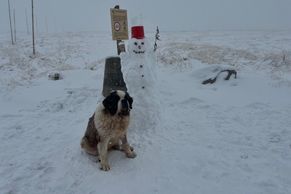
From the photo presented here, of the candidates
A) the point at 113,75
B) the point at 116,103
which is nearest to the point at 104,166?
the point at 116,103

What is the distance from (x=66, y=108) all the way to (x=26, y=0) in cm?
15055

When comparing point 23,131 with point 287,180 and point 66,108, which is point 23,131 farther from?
point 287,180

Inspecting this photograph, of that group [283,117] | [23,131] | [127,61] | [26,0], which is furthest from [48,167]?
[26,0]

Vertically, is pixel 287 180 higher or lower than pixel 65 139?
lower

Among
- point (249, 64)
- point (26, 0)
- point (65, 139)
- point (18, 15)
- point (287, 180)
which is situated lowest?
point (287, 180)

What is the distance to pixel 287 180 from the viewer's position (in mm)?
4445

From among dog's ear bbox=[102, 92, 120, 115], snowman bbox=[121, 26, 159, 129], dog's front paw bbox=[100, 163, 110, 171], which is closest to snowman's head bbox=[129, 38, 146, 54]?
snowman bbox=[121, 26, 159, 129]

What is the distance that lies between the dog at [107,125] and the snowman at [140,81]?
1306 millimetres

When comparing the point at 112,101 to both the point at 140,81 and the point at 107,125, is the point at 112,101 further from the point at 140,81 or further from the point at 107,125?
the point at 140,81

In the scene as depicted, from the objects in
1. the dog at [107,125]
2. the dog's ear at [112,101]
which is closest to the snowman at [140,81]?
the dog at [107,125]

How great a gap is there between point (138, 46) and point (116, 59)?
115cm

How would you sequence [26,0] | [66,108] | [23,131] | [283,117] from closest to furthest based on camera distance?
[23,131]
[283,117]
[66,108]
[26,0]

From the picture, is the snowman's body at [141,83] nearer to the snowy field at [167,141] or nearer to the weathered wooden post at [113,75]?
the snowy field at [167,141]

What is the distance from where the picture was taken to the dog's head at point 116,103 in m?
4.50
